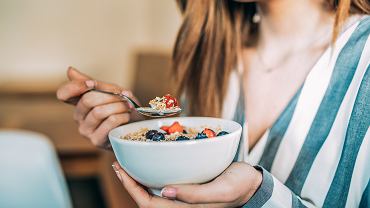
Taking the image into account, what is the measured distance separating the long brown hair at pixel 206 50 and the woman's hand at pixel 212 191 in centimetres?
46

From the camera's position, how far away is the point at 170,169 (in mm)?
656

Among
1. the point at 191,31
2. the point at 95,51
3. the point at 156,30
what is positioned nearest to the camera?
the point at 191,31

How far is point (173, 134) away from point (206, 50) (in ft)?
1.76

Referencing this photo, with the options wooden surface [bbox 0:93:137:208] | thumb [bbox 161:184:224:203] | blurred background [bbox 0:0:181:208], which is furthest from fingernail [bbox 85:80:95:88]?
blurred background [bbox 0:0:181:208]

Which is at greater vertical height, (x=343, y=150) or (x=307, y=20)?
(x=307, y=20)

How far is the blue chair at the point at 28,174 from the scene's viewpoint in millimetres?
1494

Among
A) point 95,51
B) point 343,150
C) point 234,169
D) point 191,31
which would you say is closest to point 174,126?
point 234,169

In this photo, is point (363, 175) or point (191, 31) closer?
point (363, 175)

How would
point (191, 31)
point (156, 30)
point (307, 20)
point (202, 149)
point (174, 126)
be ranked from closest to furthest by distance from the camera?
point (202, 149) → point (174, 126) → point (307, 20) → point (191, 31) → point (156, 30)

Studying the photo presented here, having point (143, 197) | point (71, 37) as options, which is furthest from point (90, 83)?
point (71, 37)

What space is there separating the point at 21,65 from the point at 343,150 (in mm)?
4123

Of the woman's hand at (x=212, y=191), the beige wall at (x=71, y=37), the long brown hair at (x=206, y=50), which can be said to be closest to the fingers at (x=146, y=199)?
the woman's hand at (x=212, y=191)

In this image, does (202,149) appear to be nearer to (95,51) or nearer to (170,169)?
(170,169)

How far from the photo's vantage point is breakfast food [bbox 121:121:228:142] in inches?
27.6
